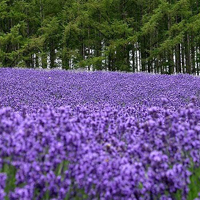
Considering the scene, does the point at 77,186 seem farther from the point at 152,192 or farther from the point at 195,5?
the point at 195,5

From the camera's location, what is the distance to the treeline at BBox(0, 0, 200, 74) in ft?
79.0

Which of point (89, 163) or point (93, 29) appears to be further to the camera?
point (93, 29)

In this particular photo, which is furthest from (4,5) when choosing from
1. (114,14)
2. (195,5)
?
(195,5)

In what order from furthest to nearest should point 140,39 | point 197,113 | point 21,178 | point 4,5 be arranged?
1. point 140,39
2. point 4,5
3. point 197,113
4. point 21,178

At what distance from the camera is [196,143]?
2.66 meters

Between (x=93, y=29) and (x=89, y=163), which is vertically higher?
(x=93, y=29)

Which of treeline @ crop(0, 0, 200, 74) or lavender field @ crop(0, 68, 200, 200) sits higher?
treeline @ crop(0, 0, 200, 74)

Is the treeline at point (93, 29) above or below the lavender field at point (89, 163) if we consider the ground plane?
above

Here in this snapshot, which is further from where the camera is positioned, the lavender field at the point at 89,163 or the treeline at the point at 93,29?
the treeline at the point at 93,29

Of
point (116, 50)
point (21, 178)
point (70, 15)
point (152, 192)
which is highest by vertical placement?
point (70, 15)

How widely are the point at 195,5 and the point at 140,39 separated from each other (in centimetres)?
643

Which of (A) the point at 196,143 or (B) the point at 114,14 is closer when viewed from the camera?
(A) the point at 196,143

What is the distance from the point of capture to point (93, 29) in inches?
1102

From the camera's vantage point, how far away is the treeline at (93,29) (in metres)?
24.1
